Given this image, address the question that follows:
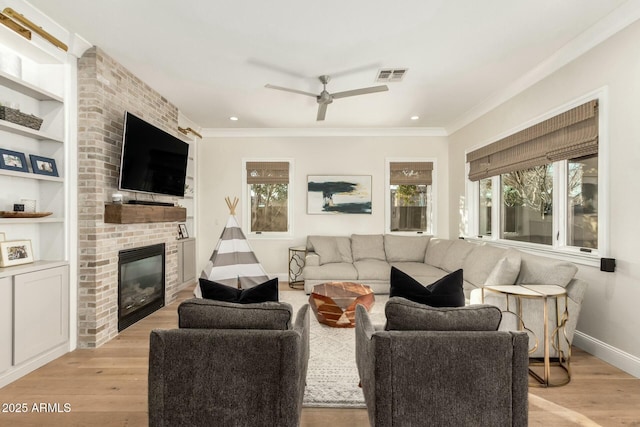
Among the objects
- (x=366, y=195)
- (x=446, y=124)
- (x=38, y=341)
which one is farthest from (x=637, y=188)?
(x=38, y=341)

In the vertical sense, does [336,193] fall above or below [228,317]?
above

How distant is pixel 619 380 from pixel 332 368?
2097 mm

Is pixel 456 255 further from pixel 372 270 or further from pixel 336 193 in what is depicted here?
pixel 336 193

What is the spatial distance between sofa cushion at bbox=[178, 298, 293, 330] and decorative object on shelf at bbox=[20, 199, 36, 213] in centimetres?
215

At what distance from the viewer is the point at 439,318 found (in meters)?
1.54

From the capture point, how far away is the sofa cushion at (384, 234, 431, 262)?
17.4ft

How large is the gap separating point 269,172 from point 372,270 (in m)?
2.49

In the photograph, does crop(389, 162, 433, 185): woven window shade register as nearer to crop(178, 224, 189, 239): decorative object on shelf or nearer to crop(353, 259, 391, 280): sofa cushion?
crop(353, 259, 391, 280): sofa cushion

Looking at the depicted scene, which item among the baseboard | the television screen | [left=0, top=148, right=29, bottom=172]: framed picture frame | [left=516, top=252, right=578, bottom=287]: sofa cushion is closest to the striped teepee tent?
the television screen

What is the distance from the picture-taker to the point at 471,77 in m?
3.63

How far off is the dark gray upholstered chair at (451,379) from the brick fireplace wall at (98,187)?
2.81 meters

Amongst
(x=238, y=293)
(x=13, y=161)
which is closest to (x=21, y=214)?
(x=13, y=161)

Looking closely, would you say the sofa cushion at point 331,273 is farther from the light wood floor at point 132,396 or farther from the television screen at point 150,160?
the light wood floor at point 132,396

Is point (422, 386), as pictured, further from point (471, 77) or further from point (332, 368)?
point (471, 77)
